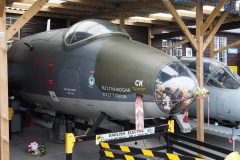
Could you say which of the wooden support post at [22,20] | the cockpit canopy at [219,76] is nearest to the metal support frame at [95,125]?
the wooden support post at [22,20]

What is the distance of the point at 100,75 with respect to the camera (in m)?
6.15

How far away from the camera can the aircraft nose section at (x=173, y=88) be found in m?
5.62

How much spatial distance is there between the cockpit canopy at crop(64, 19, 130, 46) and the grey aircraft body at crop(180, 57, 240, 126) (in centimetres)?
347

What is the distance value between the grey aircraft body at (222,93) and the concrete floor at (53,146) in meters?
0.95

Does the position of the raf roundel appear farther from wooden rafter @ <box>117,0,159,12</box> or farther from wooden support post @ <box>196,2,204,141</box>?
wooden rafter @ <box>117,0,159,12</box>

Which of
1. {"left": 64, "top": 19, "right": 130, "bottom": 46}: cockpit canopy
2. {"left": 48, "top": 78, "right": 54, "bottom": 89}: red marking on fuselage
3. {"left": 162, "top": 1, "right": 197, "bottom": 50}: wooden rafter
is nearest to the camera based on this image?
{"left": 64, "top": 19, "right": 130, "bottom": 46}: cockpit canopy

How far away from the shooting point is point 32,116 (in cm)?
909

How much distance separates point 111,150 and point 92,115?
133 centimetres

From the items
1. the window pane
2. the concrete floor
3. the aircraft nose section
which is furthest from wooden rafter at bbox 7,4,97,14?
the window pane

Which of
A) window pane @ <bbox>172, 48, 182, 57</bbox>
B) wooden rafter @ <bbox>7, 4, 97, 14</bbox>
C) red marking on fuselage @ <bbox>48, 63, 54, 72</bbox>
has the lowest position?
red marking on fuselage @ <bbox>48, 63, 54, 72</bbox>

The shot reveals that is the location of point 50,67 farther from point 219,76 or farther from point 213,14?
point 219,76

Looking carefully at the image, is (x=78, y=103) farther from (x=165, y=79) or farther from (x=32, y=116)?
(x=32, y=116)

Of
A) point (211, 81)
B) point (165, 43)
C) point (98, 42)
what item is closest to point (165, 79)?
point (98, 42)

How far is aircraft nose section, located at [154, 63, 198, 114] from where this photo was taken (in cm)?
562
